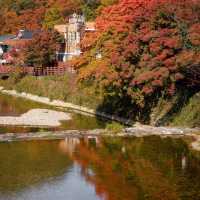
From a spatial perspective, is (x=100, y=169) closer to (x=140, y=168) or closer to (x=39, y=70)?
(x=140, y=168)

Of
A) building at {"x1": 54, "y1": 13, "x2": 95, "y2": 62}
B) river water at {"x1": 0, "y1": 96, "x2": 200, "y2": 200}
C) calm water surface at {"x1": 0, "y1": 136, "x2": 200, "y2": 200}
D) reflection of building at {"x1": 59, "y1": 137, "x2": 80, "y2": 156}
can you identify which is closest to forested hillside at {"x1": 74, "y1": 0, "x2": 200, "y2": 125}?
river water at {"x1": 0, "y1": 96, "x2": 200, "y2": 200}

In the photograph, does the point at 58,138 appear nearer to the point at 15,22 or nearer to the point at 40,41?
the point at 40,41

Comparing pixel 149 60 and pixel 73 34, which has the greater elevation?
pixel 73 34

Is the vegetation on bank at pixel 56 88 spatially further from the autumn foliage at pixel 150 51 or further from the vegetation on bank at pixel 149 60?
the autumn foliage at pixel 150 51

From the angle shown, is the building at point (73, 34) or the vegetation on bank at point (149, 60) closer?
the vegetation on bank at point (149, 60)

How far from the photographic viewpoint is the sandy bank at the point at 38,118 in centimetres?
4354

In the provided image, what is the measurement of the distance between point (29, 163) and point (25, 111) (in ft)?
74.3

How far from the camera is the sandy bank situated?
43.5 metres

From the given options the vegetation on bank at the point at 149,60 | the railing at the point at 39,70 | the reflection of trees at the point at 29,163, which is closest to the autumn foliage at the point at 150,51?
the vegetation on bank at the point at 149,60

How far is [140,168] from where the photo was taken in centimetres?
2862

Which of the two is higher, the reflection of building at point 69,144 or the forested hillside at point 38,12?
the forested hillside at point 38,12

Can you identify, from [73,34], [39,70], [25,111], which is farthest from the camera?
[73,34]

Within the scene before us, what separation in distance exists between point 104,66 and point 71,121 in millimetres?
6362

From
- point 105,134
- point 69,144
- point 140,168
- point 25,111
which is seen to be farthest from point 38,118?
point 140,168
